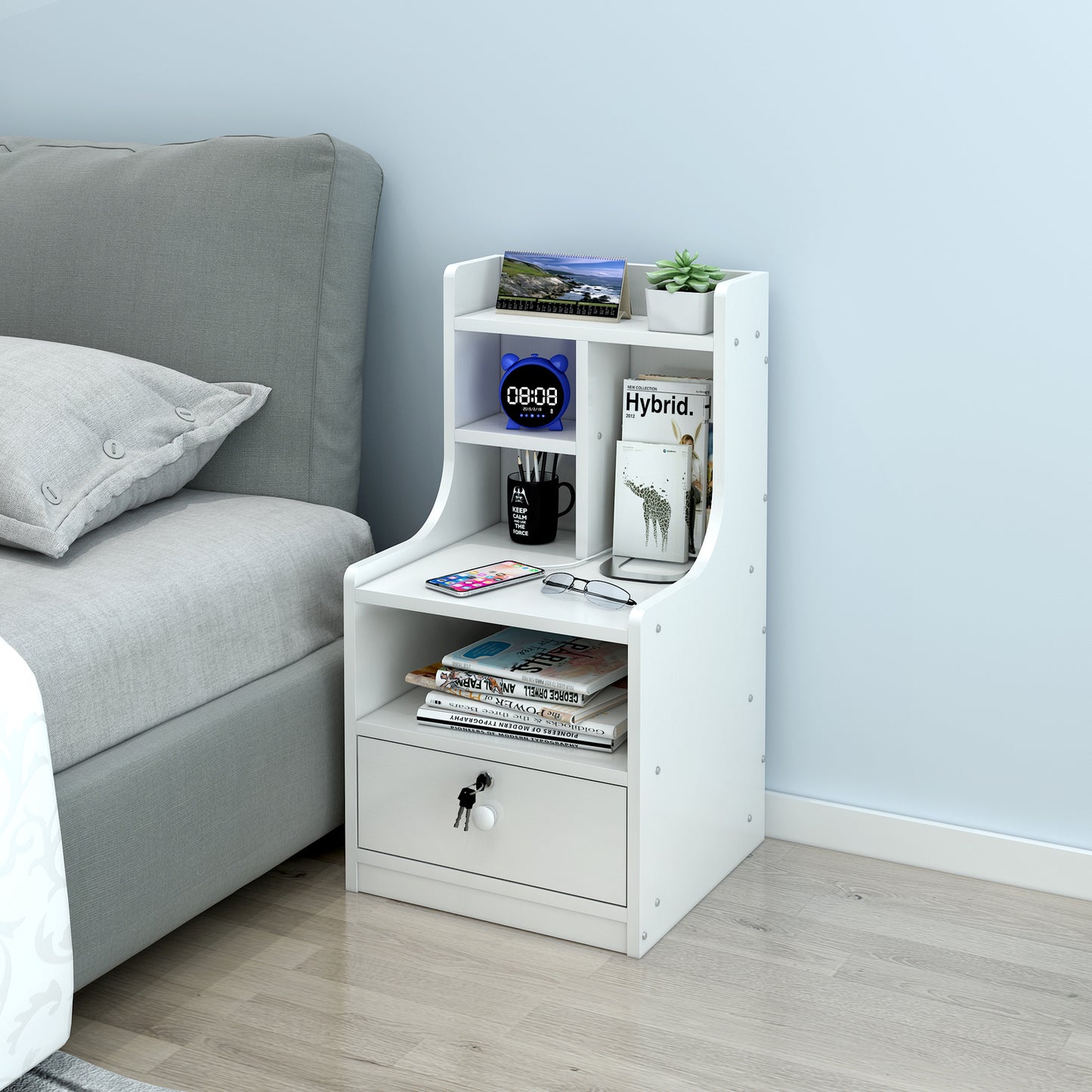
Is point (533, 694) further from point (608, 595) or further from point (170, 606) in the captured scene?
point (170, 606)

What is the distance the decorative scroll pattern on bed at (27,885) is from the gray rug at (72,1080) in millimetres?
85

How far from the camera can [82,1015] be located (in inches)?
63.2

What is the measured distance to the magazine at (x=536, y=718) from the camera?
173cm

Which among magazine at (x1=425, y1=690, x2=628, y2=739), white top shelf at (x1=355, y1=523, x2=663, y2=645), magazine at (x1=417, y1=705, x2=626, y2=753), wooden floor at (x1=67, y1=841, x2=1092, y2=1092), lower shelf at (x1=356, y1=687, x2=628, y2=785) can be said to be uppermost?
white top shelf at (x1=355, y1=523, x2=663, y2=645)

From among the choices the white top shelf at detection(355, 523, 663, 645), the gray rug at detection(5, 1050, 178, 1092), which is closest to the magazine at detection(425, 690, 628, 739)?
the white top shelf at detection(355, 523, 663, 645)

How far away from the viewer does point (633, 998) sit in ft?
5.37

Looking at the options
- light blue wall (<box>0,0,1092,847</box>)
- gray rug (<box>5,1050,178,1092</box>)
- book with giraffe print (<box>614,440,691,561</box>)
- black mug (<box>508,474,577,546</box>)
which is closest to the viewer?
gray rug (<box>5,1050,178,1092</box>)

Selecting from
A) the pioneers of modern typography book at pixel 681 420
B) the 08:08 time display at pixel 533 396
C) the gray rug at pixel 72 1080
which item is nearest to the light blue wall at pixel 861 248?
the pioneers of modern typography book at pixel 681 420

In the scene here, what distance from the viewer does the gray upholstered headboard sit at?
2.00 metres

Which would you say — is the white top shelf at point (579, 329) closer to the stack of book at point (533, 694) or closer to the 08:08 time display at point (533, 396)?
the 08:08 time display at point (533, 396)

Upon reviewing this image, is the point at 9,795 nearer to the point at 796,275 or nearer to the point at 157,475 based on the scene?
the point at 157,475

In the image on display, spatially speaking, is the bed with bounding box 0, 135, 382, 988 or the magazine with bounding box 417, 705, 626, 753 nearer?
the bed with bounding box 0, 135, 382, 988

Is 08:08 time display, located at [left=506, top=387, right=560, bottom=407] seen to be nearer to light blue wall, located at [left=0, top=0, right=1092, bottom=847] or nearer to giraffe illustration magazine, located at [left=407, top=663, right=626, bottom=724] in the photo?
light blue wall, located at [left=0, top=0, right=1092, bottom=847]

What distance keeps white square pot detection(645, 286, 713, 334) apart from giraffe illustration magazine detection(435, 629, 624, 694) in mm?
169
